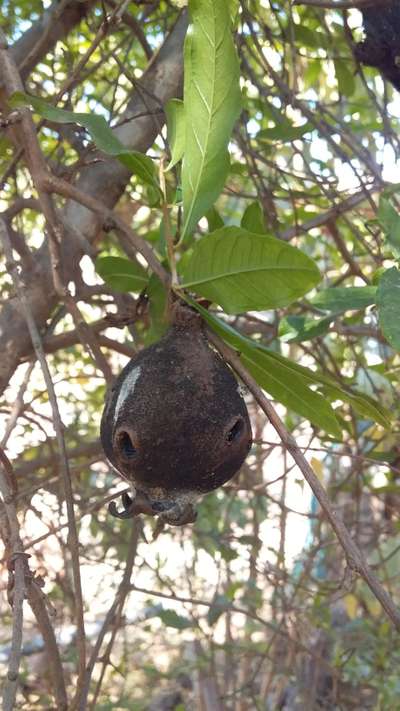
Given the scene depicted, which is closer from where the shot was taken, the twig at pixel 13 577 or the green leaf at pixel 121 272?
the twig at pixel 13 577

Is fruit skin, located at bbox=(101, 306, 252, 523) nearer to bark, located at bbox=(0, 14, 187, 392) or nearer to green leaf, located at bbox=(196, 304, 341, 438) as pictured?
green leaf, located at bbox=(196, 304, 341, 438)

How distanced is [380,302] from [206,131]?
26cm

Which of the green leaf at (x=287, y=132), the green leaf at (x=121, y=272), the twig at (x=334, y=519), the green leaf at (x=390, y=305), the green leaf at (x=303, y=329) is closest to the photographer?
the twig at (x=334, y=519)

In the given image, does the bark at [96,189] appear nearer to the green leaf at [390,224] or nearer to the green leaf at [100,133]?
the green leaf at [100,133]

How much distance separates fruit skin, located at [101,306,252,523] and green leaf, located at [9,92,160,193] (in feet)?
0.57

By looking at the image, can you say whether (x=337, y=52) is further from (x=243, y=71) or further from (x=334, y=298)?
(x=334, y=298)

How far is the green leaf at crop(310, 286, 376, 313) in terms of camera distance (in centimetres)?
108

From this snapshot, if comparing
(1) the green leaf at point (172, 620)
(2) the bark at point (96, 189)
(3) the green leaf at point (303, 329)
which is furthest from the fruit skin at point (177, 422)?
(1) the green leaf at point (172, 620)

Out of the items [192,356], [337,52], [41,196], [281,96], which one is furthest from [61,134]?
[192,356]

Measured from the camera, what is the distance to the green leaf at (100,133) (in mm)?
959

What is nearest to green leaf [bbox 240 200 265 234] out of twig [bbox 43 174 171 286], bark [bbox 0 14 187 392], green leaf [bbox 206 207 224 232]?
green leaf [bbox 206 207 224 232]

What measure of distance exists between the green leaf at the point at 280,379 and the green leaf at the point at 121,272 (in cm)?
34

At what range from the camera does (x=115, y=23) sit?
1231 millimetres

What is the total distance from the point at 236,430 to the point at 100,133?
36 cm
